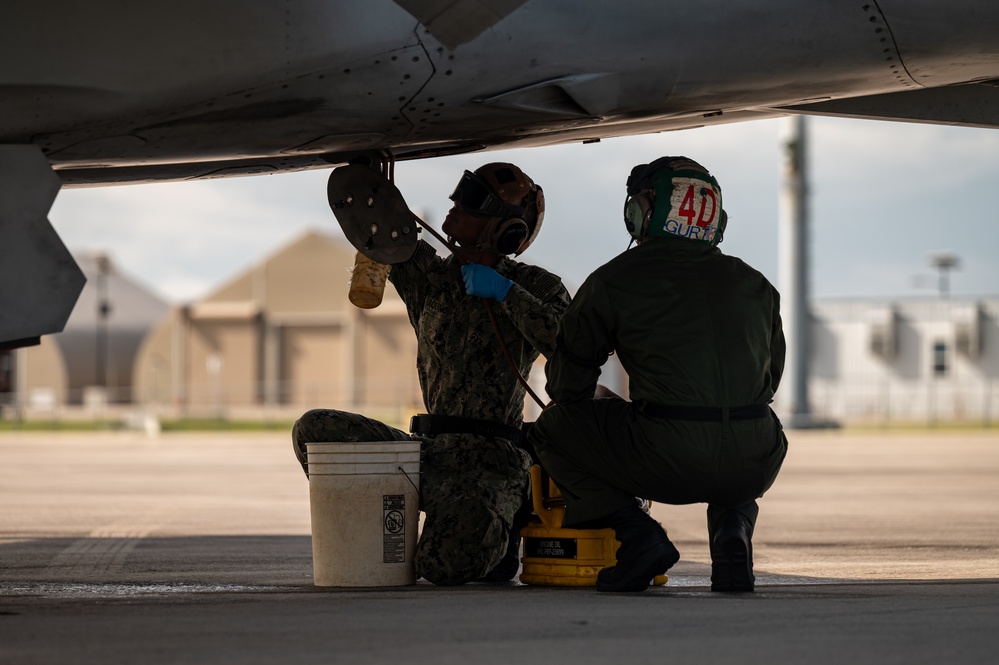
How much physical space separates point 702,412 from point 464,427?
3.82 ft

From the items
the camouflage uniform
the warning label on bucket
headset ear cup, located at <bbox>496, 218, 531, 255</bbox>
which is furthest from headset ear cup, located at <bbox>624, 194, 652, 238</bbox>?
the warning label on bucket

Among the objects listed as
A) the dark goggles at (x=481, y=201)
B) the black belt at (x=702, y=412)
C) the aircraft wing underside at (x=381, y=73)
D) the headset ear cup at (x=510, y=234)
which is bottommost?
the black belt at (x=702, y=412)

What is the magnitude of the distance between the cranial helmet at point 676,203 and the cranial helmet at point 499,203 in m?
0.59

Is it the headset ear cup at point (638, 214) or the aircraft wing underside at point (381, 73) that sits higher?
the aircraft wing underside at point (381, 73)

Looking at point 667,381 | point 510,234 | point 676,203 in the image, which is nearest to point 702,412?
point 667,381

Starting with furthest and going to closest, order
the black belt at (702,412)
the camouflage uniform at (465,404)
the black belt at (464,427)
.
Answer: the black belt at (464,427) → the camouflage uniform at (465,404) → the black belt at (702,412)

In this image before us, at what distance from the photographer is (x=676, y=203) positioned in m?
5.41

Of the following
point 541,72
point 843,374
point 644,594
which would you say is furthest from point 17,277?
point 843,374

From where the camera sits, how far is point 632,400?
543 cm

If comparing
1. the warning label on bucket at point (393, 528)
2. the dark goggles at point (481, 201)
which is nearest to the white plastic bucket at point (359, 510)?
the warning label on bucket at point (393, 528)

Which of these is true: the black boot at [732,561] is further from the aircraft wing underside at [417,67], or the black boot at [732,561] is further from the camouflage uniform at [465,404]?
the aircraft wing underside at [417,67]

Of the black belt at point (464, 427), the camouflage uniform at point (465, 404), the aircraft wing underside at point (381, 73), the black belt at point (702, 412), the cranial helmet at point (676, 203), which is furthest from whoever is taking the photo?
the black belt at point (464, 427)

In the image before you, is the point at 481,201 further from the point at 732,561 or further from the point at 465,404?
the point at 732,561

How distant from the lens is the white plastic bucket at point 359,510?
17.8 feet
